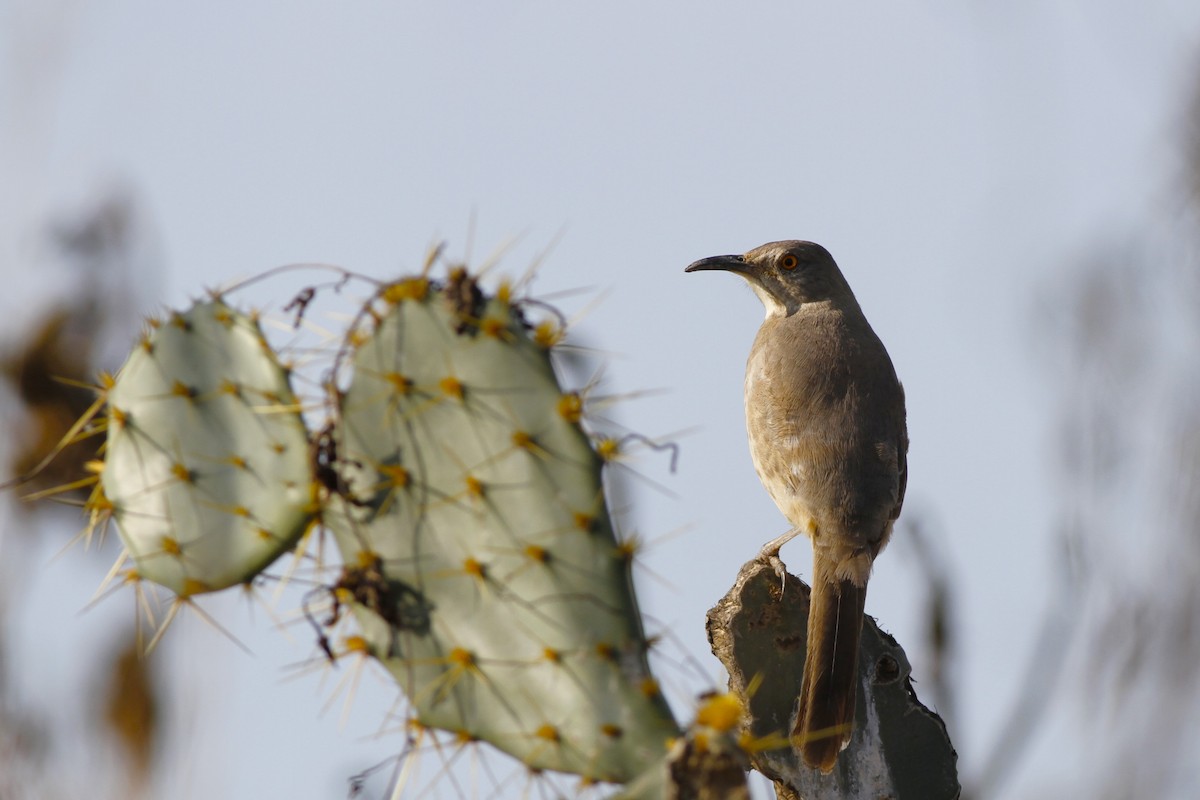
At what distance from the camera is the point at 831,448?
482cm

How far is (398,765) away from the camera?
8.70 feet

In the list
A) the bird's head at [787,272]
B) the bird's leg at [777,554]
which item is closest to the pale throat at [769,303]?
the bird's head at [787,272]

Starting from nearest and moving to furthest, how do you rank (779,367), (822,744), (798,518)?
(822,744) → (798,518) → (779,367)

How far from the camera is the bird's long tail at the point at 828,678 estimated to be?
3883mm

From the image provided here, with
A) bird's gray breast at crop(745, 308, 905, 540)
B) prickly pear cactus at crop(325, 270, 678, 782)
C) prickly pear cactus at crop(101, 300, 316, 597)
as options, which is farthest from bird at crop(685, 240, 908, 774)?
prickly pear cactus at crop(101, 300, 316, 597)

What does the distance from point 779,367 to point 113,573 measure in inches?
108

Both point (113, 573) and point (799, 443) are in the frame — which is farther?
point (799, 443)

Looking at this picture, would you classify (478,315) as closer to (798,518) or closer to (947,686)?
(798,518)

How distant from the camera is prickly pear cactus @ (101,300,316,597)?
286 centimetres

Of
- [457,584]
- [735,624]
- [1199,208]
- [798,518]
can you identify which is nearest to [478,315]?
[457,584]

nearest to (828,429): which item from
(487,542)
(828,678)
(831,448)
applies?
(831,448)

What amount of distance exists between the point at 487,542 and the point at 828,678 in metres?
1.63

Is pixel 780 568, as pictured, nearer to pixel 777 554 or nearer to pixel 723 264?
pixel 777 554

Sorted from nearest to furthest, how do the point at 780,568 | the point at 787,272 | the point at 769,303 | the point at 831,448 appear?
the point at 780,568 < the point at 831,448 < the point at 787,272 < the point at 769,303
